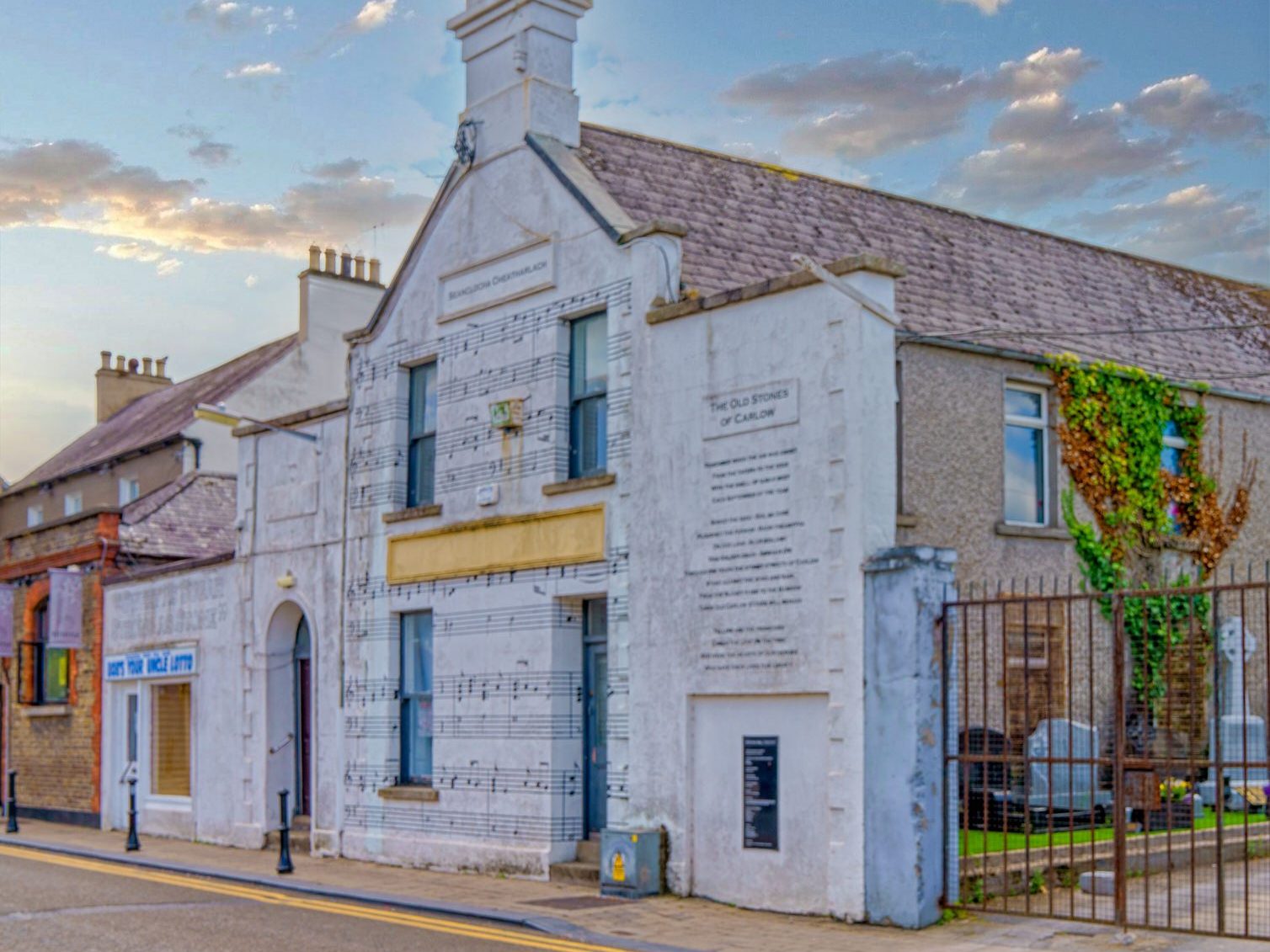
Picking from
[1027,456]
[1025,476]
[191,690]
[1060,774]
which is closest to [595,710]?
[1060,774]

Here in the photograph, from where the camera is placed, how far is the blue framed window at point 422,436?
64.2ft

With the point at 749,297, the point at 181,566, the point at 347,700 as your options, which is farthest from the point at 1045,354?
the point at 181,566

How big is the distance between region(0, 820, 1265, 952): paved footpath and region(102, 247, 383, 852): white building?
2405 millimetres

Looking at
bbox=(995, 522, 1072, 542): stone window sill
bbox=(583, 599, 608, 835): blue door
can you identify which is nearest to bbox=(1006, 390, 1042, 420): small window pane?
bbox=(995, 522, 1072, 542): stone window sill

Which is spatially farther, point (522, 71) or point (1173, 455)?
point (1173, 455)

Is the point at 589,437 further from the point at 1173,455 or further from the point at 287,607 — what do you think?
the point at 1173,455

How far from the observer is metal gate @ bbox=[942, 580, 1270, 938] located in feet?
37.7

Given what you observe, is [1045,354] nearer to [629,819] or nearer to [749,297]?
[749,297]

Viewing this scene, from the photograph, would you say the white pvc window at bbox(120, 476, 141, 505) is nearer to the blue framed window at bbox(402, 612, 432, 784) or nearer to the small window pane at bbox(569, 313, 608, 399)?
the blue framed window at bbox(402, 612, 432, 784)

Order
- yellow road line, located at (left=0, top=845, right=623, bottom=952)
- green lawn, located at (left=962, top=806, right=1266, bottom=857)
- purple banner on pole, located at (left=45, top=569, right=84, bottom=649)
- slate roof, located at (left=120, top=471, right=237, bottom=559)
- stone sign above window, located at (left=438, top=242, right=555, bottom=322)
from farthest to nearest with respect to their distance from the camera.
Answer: slate roof, located at (left=120, top=471, right=237, bottom=559), purple banner on pole, located at (left=45, top=569, right=84, bottom=649), stone sign above window, located at (left=438, top=242, right=555, bottom=322), green lawn, located at (left=962, top=806, right=1266, bottom=857), yellow road line, located at (left=0, top=845, right=623, bottom=952)

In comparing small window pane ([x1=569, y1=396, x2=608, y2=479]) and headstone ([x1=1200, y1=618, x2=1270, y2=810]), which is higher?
small window pane ([x1=569, y1=396, x2=608, y2=479])

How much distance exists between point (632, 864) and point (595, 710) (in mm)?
2528

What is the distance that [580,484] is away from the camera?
54.4 feet

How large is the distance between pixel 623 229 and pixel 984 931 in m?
7.98
